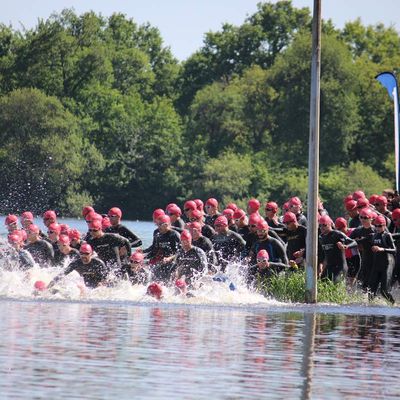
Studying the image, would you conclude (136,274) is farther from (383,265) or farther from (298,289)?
(383,265)

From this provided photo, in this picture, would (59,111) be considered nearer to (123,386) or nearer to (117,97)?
(117,97)

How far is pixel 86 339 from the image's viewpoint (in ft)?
63.4

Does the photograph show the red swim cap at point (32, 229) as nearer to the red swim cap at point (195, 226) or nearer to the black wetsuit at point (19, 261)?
the black wetsuit at point (19, 261)

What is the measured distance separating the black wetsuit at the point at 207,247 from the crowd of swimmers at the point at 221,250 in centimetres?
2

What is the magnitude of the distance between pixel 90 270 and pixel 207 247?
198cm

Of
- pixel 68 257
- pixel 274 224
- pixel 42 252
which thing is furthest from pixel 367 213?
pixel 42 252

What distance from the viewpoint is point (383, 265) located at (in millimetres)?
26766

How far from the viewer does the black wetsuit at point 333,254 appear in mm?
27250

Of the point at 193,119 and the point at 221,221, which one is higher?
the point at 193,119

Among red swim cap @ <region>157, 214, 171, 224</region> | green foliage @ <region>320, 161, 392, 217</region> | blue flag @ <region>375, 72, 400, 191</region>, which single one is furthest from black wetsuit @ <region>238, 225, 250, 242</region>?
green foliage @ <region>320, 161, 392, 217</region>

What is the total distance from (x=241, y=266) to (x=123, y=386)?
11668 mm

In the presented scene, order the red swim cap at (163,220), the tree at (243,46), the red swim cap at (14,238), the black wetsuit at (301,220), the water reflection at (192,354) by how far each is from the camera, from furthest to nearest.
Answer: the tree at (243,46)
the red swim cap at (14,238)
the black wetsuit at (301,220)
the red swim cap at (163,220)
the water reflection at (192,354)

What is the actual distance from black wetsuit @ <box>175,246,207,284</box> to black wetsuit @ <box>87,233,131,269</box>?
1.21 meters

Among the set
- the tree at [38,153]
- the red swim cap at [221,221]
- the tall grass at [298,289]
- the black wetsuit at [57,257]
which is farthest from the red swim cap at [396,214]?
the tree at [38,153]
